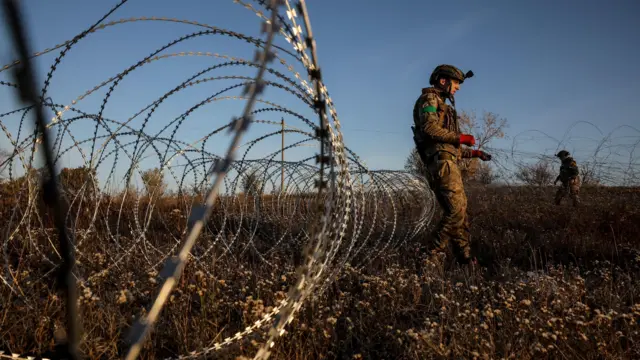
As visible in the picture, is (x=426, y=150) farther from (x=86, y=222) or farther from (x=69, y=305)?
(x=86, y=222)

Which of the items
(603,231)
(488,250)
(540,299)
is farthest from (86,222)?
(603,231)

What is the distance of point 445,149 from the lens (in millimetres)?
5281

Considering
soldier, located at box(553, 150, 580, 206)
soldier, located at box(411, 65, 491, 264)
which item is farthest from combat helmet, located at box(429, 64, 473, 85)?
soldier, located at box(553, 150, 580, 206)

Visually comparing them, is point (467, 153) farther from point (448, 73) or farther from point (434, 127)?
point (448, 73)

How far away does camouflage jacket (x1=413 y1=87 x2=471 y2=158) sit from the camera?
518 cm

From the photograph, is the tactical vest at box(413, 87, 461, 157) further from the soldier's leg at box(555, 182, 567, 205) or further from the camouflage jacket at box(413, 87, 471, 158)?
the soldier's leg at box(555, 182, 567, 205)

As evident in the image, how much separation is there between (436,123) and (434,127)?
0.21ft

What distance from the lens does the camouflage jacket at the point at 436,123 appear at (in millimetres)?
5180

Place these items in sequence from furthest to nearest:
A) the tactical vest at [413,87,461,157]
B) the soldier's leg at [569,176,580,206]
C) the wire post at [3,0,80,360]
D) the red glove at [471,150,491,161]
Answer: the soldier's leg at [569,176,580,206]
the red glove at [471,150,491,161]
the tactical vest at [413,87,461,157]
the wire post at [3,0,80,360]

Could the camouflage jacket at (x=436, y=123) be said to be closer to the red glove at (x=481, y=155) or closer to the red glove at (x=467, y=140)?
the red glove at (x=467, y=140)

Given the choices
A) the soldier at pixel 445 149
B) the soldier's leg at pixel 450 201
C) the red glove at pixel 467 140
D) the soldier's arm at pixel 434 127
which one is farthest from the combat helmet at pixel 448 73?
the soldier's leg at pixel 450 201

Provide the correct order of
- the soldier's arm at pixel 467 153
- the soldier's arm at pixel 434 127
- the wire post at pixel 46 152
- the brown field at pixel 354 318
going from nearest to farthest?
the wire post at pixel 46 152, the brown field at pixel 354 318, the soldier's arm at pixel 434 127, the soldier's arm at pixel 467 153

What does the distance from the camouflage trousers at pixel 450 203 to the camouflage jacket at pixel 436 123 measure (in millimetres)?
163

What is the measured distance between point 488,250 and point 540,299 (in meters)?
2.99
